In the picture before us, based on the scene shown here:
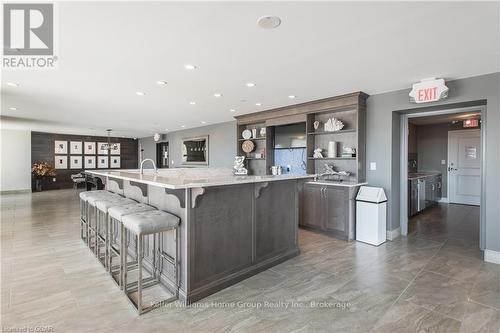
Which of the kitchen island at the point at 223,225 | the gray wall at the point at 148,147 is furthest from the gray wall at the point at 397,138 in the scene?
the gray wall at the point at 148,147

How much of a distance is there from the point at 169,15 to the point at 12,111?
604 cm

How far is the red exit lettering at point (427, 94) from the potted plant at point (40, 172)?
12.2 metres

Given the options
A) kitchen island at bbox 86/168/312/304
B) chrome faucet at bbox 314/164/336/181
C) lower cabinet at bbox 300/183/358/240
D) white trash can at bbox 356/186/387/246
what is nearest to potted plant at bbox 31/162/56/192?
kitchen island at bbox 86/168/312/304

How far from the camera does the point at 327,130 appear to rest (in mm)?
4605

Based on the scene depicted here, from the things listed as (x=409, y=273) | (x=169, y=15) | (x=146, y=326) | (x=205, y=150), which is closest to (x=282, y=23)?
(x=169, y=15)

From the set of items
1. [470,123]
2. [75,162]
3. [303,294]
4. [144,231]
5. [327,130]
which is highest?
[470,123]

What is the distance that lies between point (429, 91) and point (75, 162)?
12986 millimetres

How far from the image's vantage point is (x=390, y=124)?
13.1ft

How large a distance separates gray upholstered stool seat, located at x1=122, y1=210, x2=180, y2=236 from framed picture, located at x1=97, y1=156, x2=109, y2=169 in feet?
37.3

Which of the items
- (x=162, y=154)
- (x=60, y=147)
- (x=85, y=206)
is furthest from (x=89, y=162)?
(x=85, y=206)

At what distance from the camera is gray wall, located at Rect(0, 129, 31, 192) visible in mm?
9023

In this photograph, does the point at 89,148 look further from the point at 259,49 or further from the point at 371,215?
the point at 371,215

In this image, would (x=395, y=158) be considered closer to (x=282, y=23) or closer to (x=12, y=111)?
(x=282, y=23)

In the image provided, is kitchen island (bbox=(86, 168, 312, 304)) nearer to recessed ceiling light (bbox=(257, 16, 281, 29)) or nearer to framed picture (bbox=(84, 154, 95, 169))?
recessed ceiling light (bbox=(257, 16, 281, 29))
